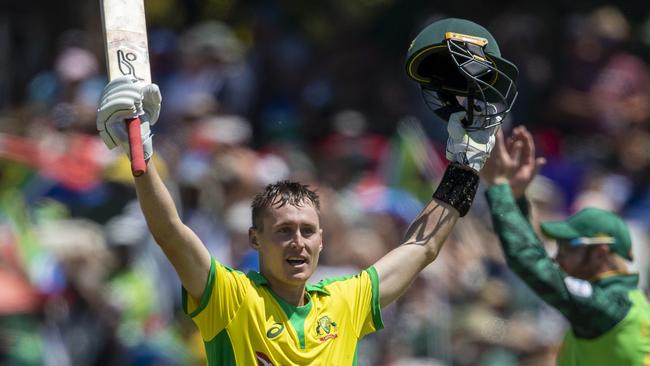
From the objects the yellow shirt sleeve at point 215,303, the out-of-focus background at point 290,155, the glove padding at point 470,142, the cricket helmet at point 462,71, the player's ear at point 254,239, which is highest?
the out-of-focus background at point 290,155

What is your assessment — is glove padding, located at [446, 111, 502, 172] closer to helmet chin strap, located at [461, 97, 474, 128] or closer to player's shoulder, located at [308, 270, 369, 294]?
helmet chin strap, located at [461, 97, 474, 128]

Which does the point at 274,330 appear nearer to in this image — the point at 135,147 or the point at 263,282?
the point at 263,282

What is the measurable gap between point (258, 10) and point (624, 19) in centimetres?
351

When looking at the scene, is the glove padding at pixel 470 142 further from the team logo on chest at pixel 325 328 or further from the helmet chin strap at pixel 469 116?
the team logo on chest at pixel 325 328

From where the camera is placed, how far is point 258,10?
14102 mm

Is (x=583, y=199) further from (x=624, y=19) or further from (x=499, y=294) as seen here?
(x=624, y=19)

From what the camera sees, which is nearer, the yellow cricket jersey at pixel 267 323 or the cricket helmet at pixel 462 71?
the yellow cricket jersey at pixel 267 323

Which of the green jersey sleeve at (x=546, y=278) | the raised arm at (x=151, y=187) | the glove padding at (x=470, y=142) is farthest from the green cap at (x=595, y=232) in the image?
the raised arm at (x=151, y=187)

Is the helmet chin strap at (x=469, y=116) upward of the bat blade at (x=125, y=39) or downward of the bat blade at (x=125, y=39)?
downward

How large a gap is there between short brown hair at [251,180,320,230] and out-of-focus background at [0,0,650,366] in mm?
4044

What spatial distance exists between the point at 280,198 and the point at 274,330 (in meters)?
0.54

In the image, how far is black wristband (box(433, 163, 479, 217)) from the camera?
6.33 metres

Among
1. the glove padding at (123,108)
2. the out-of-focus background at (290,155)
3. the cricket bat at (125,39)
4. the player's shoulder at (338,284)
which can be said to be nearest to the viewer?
the glove padding at (123,108)

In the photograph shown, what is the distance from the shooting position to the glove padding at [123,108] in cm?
523
